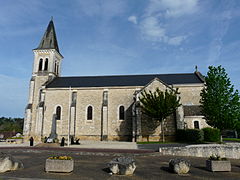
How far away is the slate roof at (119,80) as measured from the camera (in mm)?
Result: 29688

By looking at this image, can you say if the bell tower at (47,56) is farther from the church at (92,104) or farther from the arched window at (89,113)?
the arched window at (89,113)

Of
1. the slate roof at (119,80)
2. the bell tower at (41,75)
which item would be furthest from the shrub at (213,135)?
the bell tower at (41,75)

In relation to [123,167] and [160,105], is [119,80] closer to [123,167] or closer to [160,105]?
[160,105]

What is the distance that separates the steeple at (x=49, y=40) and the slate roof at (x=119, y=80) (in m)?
6.40

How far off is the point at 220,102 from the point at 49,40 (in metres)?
31.2

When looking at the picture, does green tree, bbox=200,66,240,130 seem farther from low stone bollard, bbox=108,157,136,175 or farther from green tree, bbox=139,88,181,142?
low stone bollard, bbox=108,157,136,175

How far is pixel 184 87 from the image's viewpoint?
28.1 m

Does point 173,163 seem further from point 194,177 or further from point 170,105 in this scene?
point 170,105

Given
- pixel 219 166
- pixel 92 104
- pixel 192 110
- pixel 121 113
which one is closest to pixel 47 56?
pixel 92 104

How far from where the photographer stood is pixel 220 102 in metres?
17.4

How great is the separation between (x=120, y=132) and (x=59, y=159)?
20.7m

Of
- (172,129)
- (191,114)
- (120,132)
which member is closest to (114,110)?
(120,132)

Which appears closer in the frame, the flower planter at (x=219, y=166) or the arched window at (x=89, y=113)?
the flower planter at (x=219, y=166)

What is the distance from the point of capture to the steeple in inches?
1323
